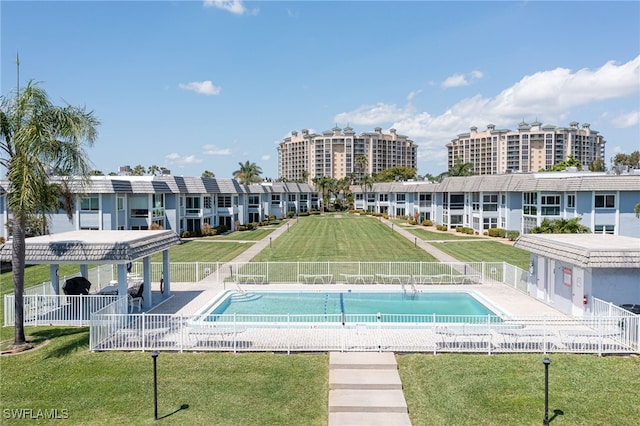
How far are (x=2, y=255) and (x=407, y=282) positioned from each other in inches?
813

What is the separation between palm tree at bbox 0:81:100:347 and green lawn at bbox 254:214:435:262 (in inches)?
881

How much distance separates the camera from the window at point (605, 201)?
43.1 m

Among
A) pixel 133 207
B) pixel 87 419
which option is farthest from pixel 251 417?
pixel 133 207

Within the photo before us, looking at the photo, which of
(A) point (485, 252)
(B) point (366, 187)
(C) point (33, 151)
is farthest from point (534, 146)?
(C) point (33, 151)

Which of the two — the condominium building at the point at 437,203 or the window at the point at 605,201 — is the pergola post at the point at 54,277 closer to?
the condominium building at the point at 437,203

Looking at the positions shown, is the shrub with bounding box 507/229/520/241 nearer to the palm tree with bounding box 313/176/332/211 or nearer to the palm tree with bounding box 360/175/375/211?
the palm tree with bounding box 360/175/375/211

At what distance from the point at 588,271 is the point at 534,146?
6934 inches

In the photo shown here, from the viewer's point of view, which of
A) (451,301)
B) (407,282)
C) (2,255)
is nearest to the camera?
(2,255)

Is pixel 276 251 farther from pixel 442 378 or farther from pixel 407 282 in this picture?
pixel 442 378

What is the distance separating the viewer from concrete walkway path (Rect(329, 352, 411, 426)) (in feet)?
37.3

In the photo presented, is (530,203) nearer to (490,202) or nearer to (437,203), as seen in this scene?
(490,202)

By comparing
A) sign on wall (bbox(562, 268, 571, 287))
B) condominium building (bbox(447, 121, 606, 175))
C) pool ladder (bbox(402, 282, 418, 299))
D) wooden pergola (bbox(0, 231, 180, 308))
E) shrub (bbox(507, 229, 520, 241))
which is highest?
condominium building (bbox(447, 121, 606, 175))

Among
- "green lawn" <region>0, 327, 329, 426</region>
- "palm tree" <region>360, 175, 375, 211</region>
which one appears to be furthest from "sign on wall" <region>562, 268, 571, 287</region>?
"palm tree" <region>360, 175, 375, 211</region>

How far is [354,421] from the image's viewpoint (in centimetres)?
1123
